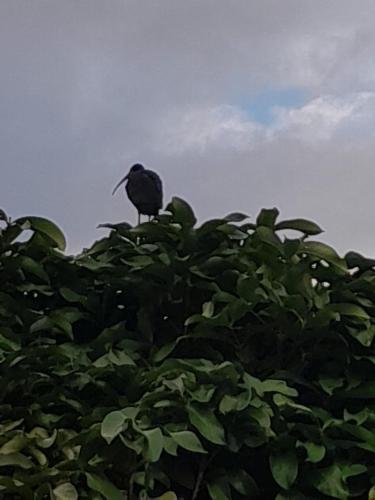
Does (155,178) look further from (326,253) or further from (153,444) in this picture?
(153,444)

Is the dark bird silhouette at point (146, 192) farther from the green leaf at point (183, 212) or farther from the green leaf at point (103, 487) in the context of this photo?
the green leaf at point (103, 487)

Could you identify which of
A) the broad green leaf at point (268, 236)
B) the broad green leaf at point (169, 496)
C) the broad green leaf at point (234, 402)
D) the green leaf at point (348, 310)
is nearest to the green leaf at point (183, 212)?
the broad green leaf at point (268, 236)

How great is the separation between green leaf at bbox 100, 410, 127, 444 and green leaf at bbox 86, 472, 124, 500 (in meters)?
0.12

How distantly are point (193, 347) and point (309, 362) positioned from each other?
321 mm

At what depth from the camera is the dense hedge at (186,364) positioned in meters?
2.38

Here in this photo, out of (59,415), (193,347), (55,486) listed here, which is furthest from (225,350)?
(55,486)

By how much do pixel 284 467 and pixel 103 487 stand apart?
0.45 metres

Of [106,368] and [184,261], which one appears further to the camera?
[184,261]

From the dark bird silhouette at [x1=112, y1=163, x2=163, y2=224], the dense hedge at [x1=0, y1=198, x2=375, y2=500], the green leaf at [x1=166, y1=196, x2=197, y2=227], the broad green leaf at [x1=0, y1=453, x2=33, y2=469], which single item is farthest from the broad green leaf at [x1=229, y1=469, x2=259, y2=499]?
the dark bird silhouette at [x1=112, y1=163, x2=163, y2=224]

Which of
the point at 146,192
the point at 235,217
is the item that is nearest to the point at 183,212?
the point at 235,217

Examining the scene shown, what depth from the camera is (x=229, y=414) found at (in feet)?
7.97

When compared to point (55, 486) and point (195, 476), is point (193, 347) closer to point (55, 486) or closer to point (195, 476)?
point (195, 476)

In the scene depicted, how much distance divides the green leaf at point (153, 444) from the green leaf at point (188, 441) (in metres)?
0.06

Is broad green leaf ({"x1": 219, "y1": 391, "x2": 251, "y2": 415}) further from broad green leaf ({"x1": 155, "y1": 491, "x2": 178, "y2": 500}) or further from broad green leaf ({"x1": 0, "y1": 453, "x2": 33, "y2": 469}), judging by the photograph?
broad green leaf ({"x1": 0, "y1": 453, "x2": 33, "y2": 469})
